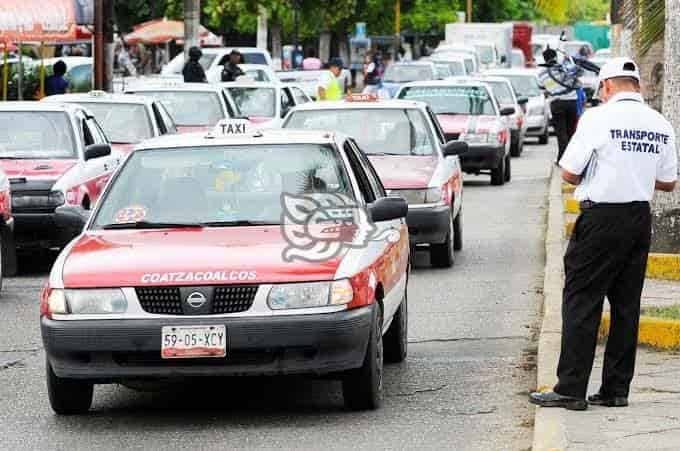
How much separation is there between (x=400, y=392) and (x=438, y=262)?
667 centimetres

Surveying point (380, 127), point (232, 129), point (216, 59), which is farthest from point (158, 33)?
point (232, 129)

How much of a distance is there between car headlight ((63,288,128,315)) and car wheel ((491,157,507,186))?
1858 centimetres

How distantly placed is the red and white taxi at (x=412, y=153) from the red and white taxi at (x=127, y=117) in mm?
2954

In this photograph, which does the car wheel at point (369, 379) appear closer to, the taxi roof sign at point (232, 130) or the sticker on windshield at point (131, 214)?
the sticker on windshield at point (131, 214)

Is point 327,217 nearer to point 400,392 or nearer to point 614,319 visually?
point 400,392

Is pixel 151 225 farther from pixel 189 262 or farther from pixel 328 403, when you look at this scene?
pixel 328 403

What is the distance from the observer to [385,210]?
9.62 meters

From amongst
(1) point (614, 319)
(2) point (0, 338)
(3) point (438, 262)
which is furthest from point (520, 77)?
(1) point (614, 319)

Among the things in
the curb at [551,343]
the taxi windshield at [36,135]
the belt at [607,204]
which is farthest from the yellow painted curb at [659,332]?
the taxi windshield at [36,135]

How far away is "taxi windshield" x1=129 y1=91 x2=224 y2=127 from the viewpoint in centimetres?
2389

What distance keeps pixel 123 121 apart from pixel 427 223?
5.58m

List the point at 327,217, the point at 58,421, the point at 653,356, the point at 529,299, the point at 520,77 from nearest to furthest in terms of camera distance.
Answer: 1. the point at 58,421
2. the point at 327,217
3. the point at 653,356
4. the point at 529,299
5. the point at 520,77

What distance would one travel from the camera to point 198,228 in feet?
31.1

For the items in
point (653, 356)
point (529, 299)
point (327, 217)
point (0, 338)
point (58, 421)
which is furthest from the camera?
point (529, 299)
